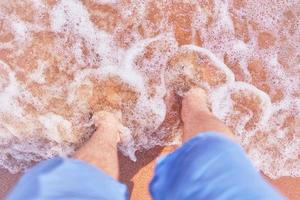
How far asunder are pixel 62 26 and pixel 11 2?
0.61 feet

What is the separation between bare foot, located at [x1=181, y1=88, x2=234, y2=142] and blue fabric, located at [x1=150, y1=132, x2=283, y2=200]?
0.18 m

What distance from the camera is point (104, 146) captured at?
1.50 metres

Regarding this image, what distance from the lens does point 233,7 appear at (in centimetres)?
172

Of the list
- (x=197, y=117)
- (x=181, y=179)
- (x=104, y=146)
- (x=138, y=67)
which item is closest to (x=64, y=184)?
(x=181, y=179)

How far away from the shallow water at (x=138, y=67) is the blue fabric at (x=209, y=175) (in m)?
0.54

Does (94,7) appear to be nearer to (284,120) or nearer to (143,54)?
(143,54)

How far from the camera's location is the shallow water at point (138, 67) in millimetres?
1665

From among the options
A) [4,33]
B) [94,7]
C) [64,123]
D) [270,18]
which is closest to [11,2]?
[4,33]

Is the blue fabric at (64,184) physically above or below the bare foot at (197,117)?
above

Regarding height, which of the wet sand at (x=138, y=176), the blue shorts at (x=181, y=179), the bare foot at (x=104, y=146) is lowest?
the wet sand at (x=138, y=176)

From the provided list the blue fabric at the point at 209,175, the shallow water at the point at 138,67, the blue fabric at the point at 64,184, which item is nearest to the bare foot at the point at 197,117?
the shallow water at the point at 138,67

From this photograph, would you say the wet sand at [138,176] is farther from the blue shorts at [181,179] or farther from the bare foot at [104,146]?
the blue shorts at [181,179]

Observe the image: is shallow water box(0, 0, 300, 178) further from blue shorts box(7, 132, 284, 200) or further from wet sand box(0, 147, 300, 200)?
blue shorts box(7, 132, 284, 200)

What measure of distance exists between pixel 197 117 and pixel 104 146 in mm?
304
